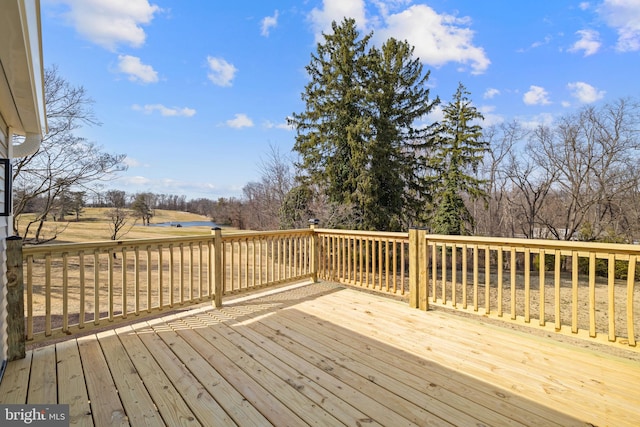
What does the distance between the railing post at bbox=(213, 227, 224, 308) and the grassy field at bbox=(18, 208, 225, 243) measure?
→ 382cm

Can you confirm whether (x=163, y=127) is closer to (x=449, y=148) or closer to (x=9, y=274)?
(x=9, y=274)

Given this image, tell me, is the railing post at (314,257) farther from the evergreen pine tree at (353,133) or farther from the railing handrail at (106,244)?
the evergreen pine tree at (353,133)

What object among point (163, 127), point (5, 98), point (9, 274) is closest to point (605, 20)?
point (5, 98)

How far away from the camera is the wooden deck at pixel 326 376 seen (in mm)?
1726

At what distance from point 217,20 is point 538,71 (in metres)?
11.5

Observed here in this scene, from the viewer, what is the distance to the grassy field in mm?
9327

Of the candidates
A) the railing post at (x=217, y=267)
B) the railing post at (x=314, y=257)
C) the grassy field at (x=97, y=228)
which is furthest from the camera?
the grassy field at (x=97, y=228)

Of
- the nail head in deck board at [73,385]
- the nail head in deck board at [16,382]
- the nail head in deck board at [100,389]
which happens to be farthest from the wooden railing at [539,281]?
the nail head in deck board at [16,382]

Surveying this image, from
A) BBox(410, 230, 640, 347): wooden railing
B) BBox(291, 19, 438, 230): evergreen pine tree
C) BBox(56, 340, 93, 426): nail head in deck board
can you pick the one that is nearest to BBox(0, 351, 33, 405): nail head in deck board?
BBox(56, 340, 93, 426): nail head in deck board

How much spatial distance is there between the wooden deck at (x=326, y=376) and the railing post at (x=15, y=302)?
0.13 m

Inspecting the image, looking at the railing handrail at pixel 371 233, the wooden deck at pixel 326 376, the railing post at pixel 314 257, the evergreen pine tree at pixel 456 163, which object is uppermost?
the evergreen pine tree at pixel 456 163

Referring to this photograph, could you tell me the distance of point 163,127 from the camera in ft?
34.2

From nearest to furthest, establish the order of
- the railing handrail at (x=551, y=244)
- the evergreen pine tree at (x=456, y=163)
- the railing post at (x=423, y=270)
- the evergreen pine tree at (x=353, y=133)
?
the railing handrail at (x=551, y=244) → the railing post at (x=423, y=270) → the evergreen pine tree at (x=353, y=133) → the evergreen pine tree at (x=456, y=163)

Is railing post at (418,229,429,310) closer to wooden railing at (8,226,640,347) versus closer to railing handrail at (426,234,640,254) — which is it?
wooden railing at (8,226,640,347)
